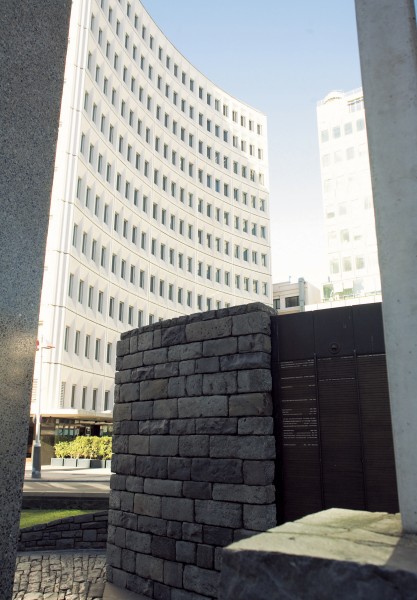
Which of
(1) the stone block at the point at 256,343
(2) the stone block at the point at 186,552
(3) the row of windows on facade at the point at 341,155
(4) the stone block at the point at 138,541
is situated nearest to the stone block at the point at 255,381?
(1) the stone block at the point at 256,343

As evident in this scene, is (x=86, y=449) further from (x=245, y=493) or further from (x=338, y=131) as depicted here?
(x=338, y=131)

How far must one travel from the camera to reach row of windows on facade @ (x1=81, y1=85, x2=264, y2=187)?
4181 centimetres

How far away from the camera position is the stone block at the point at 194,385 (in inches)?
327

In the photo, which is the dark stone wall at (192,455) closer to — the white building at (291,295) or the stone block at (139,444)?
the stone block at (139,444)

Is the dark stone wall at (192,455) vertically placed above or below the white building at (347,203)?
below

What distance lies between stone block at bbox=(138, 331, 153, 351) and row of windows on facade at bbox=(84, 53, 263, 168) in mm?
34514

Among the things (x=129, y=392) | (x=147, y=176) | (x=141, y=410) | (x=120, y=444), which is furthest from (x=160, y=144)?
(x=141, y=410)

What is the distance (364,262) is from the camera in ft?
199

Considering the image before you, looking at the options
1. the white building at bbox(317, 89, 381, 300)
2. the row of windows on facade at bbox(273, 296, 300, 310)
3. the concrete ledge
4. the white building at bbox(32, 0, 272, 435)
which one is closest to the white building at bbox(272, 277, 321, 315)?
the row of windows on facade at bbox(273, 296, 300, 310)

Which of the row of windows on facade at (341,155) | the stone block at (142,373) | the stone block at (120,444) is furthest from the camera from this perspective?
the row of windows on facade at (341,155)

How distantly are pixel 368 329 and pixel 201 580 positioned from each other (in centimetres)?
431

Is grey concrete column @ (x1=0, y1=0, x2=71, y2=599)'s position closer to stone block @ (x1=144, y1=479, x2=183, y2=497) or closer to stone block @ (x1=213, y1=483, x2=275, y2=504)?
stone block @ (x1=213, y1=483, x2=275, y2=504)

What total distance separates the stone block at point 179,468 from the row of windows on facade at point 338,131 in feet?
212

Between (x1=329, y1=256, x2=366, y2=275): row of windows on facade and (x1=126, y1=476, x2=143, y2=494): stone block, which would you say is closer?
(x1=126, y1=476, x2=143, y2=494): stone block
